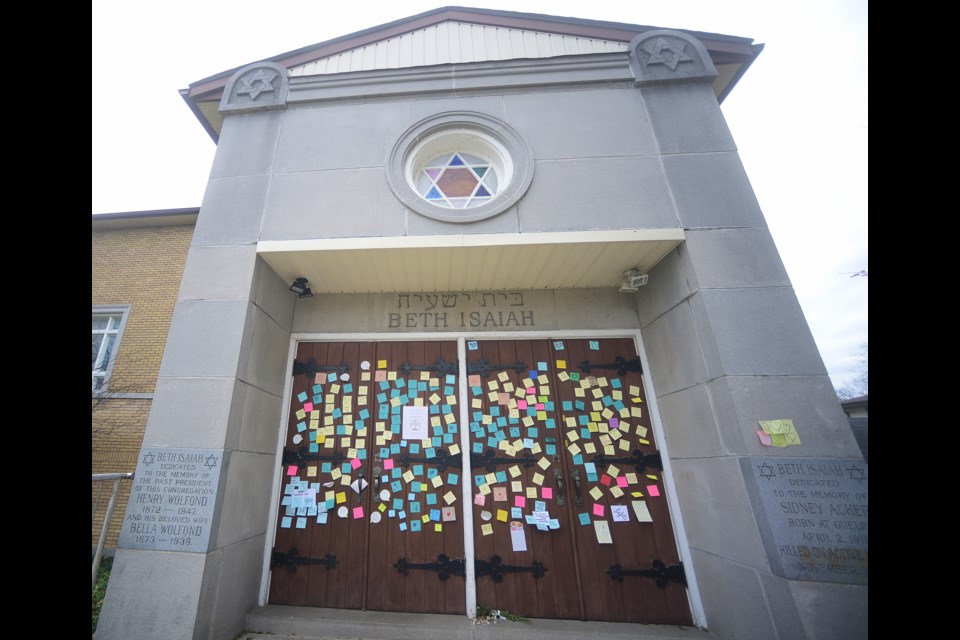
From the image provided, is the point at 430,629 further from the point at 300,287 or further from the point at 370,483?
the point at 300,287

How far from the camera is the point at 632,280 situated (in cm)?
366

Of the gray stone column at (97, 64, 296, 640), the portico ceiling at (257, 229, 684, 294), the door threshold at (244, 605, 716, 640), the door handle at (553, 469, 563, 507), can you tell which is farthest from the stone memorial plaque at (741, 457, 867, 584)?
the gray stone column at (97, 64, 296, 640)

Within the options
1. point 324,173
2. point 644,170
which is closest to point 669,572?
point 644,170

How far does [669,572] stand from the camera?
3189 millimetres

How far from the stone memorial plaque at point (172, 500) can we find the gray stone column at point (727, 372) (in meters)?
4.02

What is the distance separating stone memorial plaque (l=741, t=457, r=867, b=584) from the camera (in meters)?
2.36

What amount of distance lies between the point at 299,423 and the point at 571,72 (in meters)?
4.93

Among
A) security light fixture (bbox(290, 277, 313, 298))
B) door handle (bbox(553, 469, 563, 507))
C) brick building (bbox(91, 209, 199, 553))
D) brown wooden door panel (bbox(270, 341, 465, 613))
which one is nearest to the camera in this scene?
brown wooden door panel (bbox(270, 341, 465, 613))

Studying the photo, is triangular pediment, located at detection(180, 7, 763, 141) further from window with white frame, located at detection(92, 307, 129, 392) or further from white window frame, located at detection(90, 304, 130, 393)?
window with white frame, located at detection(92, 307, 129, 392)

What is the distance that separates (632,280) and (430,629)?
145 inches

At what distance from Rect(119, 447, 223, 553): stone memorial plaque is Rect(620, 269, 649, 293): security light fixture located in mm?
4042
